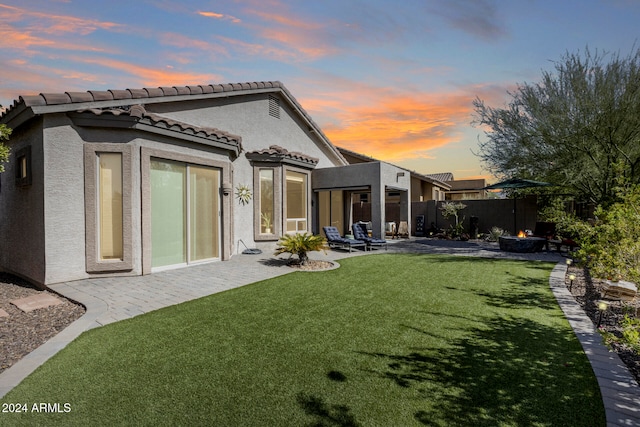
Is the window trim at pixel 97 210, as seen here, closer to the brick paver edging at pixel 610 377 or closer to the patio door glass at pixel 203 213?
the patio door glass at pixel 203 213

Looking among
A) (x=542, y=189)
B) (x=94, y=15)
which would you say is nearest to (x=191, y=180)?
(x=94, y=15)

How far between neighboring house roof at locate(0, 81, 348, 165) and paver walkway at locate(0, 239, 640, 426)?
4124 mm

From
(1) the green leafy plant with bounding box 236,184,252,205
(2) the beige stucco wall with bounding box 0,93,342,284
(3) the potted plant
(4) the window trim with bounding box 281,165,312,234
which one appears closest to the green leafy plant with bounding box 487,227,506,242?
(4) the window trim with bounding box 281,165,312,234

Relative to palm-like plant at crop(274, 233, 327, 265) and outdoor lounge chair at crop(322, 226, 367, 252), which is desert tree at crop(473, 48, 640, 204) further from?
palm-like plant at crop(274, 233, 327, 265)

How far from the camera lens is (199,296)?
21.9 feet

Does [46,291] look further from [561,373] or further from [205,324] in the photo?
[561,373]

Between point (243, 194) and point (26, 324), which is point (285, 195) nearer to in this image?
point (243, 194)

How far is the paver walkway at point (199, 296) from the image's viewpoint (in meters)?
3.24

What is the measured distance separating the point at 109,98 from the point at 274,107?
770cm

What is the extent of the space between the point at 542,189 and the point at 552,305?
13580 mm

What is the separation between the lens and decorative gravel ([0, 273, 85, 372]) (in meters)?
4.21

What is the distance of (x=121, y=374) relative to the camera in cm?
349

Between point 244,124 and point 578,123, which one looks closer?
point 578,123

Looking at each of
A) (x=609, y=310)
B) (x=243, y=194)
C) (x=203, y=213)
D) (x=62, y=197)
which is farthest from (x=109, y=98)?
(x=609, y=310)
